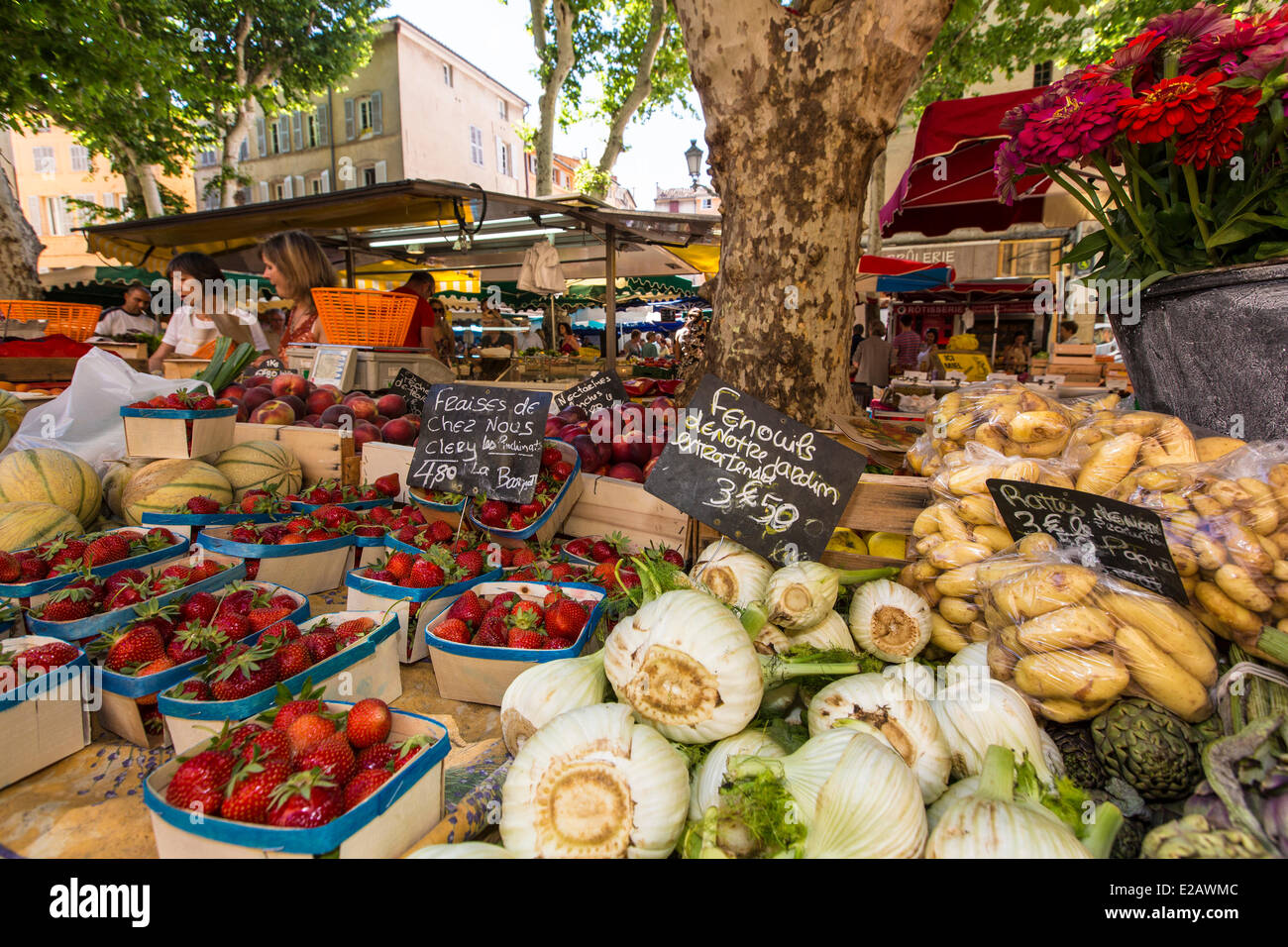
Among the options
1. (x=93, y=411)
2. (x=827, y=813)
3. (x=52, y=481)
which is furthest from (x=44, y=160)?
(x=827, y=813)

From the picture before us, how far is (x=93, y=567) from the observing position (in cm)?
197

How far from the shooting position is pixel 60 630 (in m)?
1.67

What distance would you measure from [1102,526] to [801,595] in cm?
68

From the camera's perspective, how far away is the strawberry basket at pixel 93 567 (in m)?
1.84

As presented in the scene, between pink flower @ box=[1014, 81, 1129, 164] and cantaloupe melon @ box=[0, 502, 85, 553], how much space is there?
11.6ft

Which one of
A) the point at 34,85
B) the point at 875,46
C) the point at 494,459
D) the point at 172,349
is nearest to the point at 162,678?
the point at 494,459

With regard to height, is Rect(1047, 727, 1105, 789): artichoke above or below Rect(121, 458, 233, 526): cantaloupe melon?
below

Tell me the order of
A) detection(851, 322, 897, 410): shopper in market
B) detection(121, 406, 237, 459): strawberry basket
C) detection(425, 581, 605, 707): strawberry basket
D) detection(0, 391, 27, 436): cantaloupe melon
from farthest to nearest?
detection(851, 322, 897, 410): shopper in market, detection(0, 391, 27, 436): cantaloupe melon, detection(121, 406, 237, 459): strawberry basket, detection(425, 581, 605, 707): strawberry basket

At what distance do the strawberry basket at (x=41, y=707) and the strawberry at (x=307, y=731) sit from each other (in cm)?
76

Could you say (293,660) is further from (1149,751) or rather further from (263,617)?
(1149,751)

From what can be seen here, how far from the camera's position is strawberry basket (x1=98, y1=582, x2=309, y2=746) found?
1484 millimetres

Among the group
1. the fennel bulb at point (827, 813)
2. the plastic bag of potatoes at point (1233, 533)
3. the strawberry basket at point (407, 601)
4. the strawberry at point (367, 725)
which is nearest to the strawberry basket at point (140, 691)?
the strawberry basket at point (407, 601)

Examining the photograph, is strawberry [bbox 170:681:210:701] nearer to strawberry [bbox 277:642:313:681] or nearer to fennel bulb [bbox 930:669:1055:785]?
strawberry [bbox 277:642:313:681]

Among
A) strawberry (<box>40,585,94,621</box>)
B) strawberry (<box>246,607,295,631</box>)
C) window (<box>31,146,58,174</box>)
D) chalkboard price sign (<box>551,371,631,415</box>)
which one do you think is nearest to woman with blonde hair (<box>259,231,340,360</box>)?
chalkboard price sign (<box>551,371,631,415</box>)
